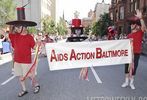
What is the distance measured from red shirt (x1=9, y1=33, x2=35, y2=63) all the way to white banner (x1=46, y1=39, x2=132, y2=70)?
57 cm

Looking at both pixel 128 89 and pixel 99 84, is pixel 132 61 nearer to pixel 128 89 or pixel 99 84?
pixel 128 89

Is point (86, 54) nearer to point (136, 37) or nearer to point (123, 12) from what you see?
point (136, 37)

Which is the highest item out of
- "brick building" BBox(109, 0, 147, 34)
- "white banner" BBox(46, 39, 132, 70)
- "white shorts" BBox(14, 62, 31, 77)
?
"brick building" BBox(109, 0, 147, 34)

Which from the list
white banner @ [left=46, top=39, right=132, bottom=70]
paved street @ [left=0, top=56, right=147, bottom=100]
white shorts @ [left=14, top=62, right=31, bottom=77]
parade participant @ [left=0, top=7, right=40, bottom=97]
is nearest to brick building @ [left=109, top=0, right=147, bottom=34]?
paved street @ [left=0, top=56, right=147, bottom=100]

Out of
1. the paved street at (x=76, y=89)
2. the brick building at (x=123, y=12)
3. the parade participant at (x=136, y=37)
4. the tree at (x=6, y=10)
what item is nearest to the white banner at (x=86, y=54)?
the parade participant at (x=136, y=37)

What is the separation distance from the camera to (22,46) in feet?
30.9

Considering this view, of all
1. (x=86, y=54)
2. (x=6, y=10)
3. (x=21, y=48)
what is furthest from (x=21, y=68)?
(x=6, y=10)

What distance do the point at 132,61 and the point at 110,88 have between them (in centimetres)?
95

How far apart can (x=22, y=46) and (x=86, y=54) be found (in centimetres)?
188

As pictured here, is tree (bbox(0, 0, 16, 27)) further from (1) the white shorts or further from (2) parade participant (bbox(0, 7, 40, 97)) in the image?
(1) the white shorts

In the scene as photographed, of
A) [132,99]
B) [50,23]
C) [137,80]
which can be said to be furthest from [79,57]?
[50,23]

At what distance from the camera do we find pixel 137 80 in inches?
495

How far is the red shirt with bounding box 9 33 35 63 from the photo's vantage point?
9.43 m

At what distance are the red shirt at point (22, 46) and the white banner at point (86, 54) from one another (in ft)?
1.86
